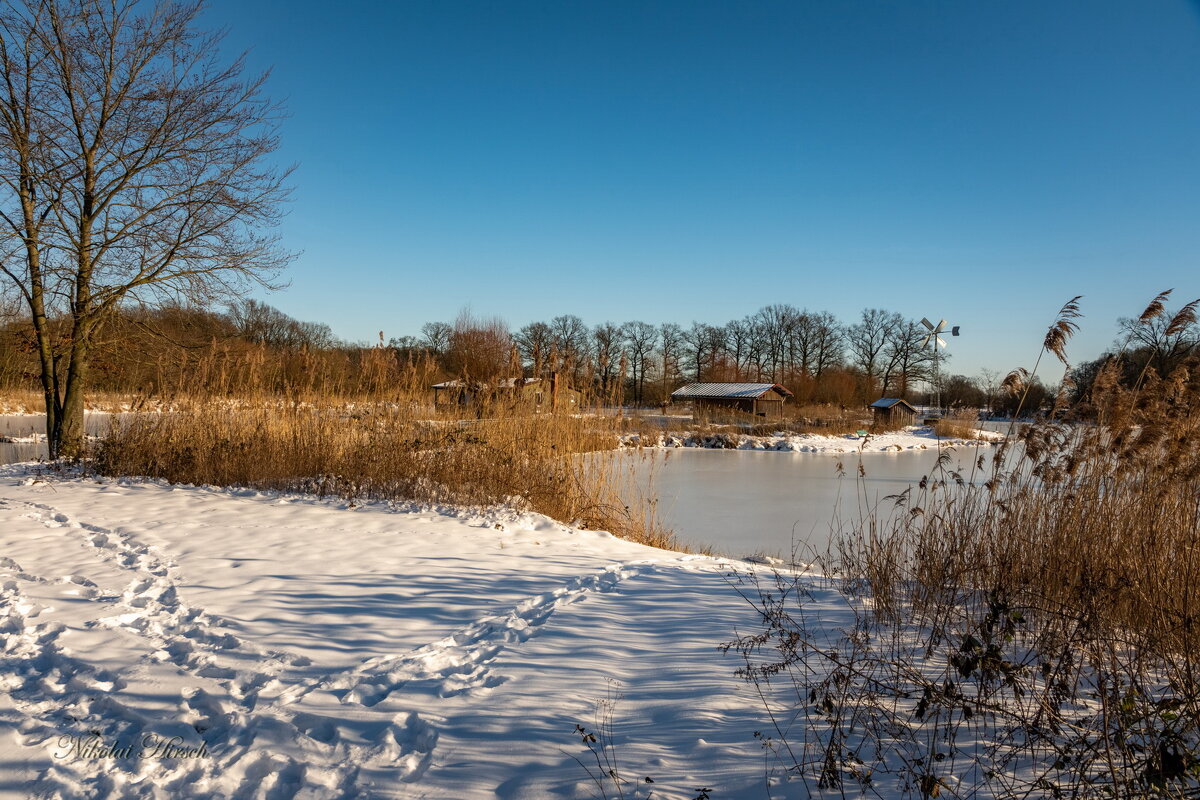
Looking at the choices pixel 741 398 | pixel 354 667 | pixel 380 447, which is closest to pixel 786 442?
pixel 741 398

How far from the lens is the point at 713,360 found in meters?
59.7

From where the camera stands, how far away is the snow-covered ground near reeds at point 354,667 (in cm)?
240

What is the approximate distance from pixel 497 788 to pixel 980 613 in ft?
9.55

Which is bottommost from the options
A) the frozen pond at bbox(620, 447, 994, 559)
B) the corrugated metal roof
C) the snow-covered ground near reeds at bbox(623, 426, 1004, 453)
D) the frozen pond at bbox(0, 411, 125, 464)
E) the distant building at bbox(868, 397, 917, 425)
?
the frozen pond at bbox(620, 447, 994, 559)

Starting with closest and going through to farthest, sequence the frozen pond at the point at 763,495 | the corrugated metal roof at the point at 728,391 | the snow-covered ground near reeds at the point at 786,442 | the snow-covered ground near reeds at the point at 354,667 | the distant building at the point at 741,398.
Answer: the snow-covered ground near reeds at the point at 354,667
the frozen pond at the point at 763,495
the snow-covered ground near reeds at the point at 786,442
the distant building at the point at 741,398
the corrugated metal roof at the point at 728,391

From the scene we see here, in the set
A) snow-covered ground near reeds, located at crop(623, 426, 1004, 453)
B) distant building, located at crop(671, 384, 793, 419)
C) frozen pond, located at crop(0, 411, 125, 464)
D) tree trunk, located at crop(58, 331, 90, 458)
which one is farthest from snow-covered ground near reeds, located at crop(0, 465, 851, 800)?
distant building, located at crop(671, 384, 793, 419)

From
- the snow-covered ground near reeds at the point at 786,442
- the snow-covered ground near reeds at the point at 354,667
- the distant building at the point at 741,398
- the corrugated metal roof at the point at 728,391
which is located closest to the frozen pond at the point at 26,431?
the snow-covered ground near reeds at the point at 354,667

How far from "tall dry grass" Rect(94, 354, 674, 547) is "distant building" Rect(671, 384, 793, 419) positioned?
2985cm

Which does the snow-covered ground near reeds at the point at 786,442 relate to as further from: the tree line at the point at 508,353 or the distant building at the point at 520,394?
the distant building at the point at 520,394

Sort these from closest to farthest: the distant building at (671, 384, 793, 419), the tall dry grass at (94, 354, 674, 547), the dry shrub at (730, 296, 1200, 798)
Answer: the dry shrub at (730, 296, 1200, 798), the tall dry grass at (94, 354, 674, 547), the distant building at (671, 384, 793, 419)

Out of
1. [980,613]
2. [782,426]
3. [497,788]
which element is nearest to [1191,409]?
[980,613]

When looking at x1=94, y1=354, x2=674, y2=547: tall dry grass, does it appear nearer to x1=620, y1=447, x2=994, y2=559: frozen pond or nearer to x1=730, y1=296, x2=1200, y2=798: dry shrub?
x1=620, y1=447, x2=994, y2=559: frozen pond

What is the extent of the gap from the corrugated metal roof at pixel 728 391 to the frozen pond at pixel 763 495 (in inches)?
705

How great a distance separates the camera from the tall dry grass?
8.16 metres
